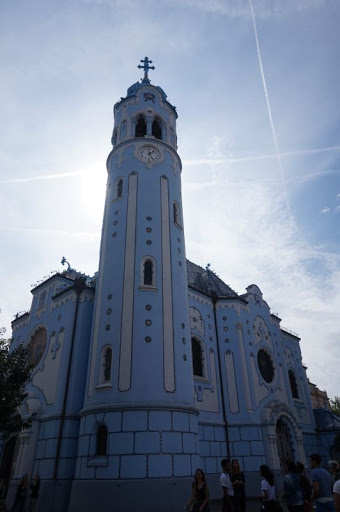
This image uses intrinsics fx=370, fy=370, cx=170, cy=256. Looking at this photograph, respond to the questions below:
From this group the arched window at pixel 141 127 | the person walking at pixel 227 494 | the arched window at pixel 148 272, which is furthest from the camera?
Answer: the arched window at pixel 141 127

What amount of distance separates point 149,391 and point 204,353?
786 centimetres

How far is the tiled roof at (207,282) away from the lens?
28233 mm

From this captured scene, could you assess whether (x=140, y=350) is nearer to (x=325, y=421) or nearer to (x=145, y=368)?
→ (x=145, y=368)

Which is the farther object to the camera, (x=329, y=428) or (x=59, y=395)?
Answer: (x=329, y=428)

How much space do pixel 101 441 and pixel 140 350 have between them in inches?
166

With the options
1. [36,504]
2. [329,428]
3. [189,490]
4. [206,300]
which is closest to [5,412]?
[36,504]

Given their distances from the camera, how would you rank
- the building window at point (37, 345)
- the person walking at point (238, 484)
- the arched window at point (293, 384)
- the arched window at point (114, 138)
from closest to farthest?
the person walking at point (238, 484) < the building window at point (37, 345) < the arched window at point (114, 138) < the arched window at point (293, 384)

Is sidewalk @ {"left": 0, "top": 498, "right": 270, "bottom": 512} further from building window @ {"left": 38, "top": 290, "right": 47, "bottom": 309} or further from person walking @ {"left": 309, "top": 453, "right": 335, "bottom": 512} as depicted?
building window @ {"left": 38, "top": 290, "right": 47, "bottom": 309}

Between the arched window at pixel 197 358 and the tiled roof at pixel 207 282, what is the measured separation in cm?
411

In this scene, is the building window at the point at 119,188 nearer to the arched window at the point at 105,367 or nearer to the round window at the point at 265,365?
the arched window at the point at 105,367

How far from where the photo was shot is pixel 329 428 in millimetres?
30297

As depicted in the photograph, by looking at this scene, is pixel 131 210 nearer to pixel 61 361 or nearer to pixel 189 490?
pixel 61 361

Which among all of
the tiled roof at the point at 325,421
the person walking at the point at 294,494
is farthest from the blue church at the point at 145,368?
the person walking at the point at 294,494

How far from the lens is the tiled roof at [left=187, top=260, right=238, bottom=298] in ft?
92.6
